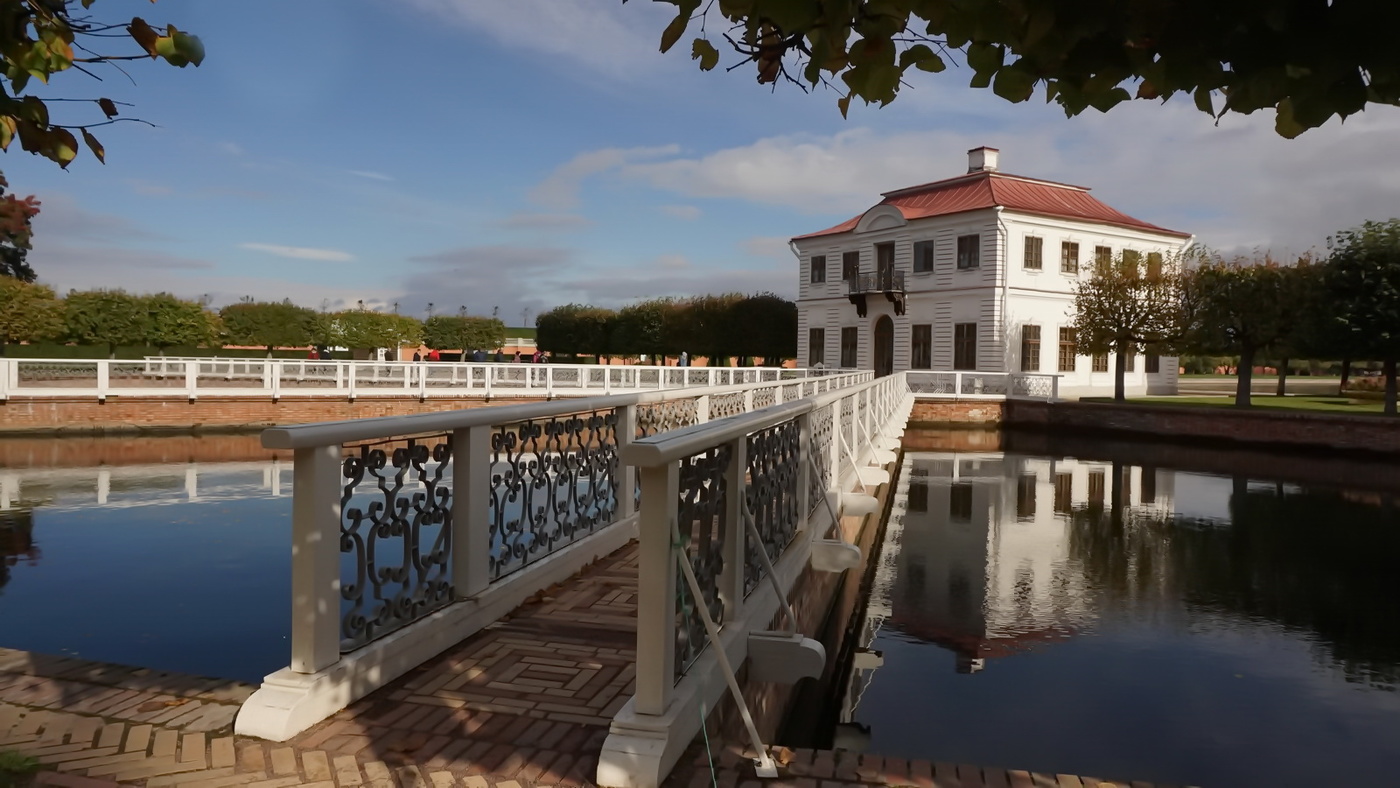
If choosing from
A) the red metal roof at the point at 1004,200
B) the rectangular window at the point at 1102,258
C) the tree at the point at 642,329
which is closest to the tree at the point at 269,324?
the tree at the point at 642,329

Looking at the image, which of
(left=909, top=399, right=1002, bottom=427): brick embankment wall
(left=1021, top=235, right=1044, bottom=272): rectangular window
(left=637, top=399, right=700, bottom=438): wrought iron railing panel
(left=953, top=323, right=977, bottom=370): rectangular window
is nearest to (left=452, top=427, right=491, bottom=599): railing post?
(left=637, top=399, right=700, bottom=438): wrought iron railing panel

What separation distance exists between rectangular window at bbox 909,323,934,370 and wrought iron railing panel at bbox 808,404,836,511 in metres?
30.8

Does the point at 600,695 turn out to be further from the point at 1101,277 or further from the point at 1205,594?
the point at 1101,277

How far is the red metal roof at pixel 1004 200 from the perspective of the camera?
36312 mm

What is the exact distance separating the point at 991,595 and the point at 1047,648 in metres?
1.62

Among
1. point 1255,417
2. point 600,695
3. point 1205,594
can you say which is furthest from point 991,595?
point 1255,417

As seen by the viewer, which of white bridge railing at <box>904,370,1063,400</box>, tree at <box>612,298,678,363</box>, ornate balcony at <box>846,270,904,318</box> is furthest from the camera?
tree at <box>612,298,678,363</box>

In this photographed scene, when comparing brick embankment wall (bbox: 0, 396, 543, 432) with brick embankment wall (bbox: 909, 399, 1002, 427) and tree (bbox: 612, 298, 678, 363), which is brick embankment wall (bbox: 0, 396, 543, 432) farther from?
tree (bbox: 612, 298, 678, 363)

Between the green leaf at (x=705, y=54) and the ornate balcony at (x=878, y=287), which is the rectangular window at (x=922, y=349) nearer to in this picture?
the ornate balcony at (x=878, y=287)

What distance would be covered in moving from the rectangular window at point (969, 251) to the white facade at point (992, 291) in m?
0.04

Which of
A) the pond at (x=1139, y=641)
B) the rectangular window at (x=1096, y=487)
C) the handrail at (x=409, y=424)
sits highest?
the handrail at (x=409, y=424)

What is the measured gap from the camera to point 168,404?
2248 cm

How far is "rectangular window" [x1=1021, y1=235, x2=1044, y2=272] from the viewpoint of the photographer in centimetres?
3606

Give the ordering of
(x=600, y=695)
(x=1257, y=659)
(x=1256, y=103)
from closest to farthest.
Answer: (x=1256, y=103)
(x=600, y=695)
(x=1257, y=659)
